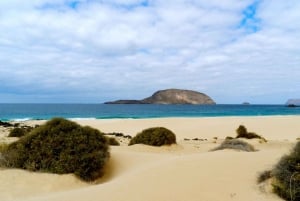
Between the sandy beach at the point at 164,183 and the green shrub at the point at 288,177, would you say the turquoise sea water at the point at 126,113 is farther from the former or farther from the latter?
the green shrub at the point at 288,177

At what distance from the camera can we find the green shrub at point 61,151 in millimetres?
10328

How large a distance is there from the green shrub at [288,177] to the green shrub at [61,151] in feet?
17.1

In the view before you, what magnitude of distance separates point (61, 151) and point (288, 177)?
6.51 m

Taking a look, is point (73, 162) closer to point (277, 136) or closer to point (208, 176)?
point (208, 176)

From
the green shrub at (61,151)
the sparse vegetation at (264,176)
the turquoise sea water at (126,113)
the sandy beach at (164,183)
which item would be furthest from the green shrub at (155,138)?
the turquoise sea water at (126,113)

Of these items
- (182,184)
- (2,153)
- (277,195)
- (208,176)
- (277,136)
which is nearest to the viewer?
(277,195)

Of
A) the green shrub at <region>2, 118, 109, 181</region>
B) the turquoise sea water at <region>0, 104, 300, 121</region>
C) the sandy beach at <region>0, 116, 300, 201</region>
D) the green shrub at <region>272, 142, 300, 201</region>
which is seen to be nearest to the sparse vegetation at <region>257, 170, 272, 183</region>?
the sandy beach at <region>0, 116, 300, 201</region>

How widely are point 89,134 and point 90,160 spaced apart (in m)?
1.18

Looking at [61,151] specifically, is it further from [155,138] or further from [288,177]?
[155,138]

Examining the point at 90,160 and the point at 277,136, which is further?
the point at 277,136

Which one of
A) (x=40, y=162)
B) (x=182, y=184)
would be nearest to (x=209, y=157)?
(x=182, y=184)

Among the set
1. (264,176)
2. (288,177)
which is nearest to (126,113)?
(264,176)

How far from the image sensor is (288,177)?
7.13 m

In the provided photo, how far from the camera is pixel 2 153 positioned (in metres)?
11.1
